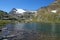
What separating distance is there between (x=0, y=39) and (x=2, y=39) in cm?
52

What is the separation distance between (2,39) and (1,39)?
0.25 m

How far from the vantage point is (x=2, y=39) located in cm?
4081

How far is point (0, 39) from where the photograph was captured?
40500 millimetres

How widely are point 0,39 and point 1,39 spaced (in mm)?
276

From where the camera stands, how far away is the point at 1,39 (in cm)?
4069
